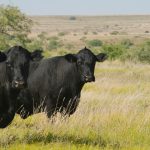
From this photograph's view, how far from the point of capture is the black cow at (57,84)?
10.9 m

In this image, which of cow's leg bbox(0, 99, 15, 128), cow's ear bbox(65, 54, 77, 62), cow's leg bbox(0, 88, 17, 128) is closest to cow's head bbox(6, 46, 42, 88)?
cow's leg bbox(0, 88, 17, 128)

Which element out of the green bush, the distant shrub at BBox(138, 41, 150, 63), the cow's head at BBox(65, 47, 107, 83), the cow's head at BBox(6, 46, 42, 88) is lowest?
the distant shrub at BBox(138, 41, 150, 63)

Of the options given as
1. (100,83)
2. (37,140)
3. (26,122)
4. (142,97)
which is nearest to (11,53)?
(37,140)

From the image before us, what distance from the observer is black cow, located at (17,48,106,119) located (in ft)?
35.7

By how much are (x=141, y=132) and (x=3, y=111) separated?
130 inches

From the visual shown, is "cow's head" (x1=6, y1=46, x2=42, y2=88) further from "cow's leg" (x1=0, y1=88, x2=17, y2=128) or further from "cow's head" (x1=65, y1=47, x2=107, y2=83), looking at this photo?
"cow's head" (x1=65, y1=47, x2=107, y2=83)

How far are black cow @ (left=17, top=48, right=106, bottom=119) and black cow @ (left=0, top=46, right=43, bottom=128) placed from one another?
2.52m

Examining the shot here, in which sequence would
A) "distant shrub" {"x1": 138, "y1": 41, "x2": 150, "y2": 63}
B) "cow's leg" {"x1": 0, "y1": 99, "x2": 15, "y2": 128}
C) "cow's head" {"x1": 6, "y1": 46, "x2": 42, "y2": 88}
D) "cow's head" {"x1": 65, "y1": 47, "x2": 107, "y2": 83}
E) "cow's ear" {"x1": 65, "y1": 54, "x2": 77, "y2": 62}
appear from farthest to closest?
"distant shrub" {"x1": 138, "y1": 41, "x2": 150, "y2": 63}
"cow's ear" {"x1": 65, "y1": 54, "x2": 77, "y2": 62}
"cow's head" {"x1": 65, "y1": 47, "x2": 107, "y2": 83}
"cow's leg" {"x1": 0, "y1": 99, "x2": 15, "y2": 128}
"cow's head" {"x1": 6, "y1": 46, "x2": 42, "y2": 88}

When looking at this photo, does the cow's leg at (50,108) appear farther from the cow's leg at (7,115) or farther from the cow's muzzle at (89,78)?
the cow's leg at (7,115)

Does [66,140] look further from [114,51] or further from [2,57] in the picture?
[114,51]

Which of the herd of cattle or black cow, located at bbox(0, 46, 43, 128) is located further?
the herd of cattle

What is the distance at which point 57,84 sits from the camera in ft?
37.1

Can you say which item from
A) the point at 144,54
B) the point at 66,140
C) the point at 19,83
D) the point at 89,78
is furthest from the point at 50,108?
the point at 144,54

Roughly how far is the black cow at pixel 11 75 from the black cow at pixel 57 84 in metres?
2.52
